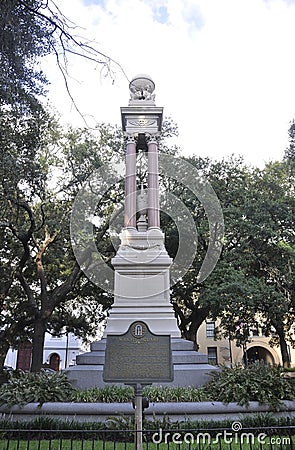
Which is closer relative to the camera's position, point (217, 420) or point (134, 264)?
point (217, 420)

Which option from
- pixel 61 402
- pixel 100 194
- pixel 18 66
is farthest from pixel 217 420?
pixel 100 194

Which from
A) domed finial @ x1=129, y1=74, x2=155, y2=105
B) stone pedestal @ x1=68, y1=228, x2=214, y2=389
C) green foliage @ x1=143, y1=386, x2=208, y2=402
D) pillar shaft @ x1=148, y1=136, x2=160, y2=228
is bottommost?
green foliage @ x1=143, y1=386, x2=208, y2=402

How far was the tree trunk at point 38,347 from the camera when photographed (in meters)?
19.3

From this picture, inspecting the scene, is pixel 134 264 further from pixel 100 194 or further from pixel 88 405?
pixel 100 194

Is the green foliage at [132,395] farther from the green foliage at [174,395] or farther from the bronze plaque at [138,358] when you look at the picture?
the bronze plaque at [138,358]

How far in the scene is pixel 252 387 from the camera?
27.3 feet

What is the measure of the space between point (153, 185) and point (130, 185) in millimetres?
865

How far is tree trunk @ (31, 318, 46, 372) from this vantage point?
63.3ft

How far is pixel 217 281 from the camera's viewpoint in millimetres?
20609

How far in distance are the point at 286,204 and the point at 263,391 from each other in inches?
600

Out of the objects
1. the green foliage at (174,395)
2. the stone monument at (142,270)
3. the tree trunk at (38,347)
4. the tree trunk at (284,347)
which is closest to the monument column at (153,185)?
the stone monument at (142,270)

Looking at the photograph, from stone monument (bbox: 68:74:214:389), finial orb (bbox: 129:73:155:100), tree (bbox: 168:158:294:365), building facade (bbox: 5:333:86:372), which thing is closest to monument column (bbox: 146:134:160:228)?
stone monument (bbox: 68:74:214:389)

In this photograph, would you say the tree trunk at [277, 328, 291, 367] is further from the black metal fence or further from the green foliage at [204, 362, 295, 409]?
the black metal fence

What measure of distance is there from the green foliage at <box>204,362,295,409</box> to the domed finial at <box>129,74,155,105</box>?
426 inches
